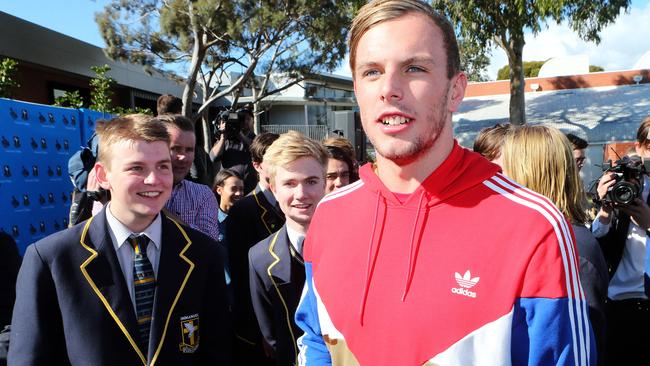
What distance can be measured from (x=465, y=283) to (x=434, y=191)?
0.28 meters

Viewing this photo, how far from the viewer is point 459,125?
25.2 metres

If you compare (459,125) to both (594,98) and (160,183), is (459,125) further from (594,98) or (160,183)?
(160,183)

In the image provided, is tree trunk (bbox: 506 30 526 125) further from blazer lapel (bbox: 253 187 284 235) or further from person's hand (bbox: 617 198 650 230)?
blazer lapel (bbox: 253 187 284 235)

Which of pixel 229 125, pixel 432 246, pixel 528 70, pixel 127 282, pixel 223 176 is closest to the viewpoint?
pixel 432 246

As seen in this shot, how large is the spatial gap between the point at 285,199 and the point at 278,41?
1952 cm

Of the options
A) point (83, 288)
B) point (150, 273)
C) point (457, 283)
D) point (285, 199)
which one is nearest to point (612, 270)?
point (285, 199)

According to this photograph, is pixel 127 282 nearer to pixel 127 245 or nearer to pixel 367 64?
pixel 127 245

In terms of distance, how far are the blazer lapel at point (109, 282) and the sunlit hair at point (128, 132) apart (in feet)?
1.42

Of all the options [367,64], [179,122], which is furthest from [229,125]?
[367,64]

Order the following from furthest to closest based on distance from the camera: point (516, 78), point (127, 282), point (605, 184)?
point (516, 78) → point (605, 184) → point (127, 282)

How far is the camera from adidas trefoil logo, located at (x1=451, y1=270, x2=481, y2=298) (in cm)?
135

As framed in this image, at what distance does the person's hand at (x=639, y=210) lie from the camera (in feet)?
10.00

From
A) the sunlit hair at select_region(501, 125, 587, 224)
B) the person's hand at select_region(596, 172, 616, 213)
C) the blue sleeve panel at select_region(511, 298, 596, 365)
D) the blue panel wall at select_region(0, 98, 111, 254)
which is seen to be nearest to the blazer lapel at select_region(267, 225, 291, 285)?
the sunlit hair at select_region(501, 125, 587, 224)

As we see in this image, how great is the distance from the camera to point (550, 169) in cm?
233
